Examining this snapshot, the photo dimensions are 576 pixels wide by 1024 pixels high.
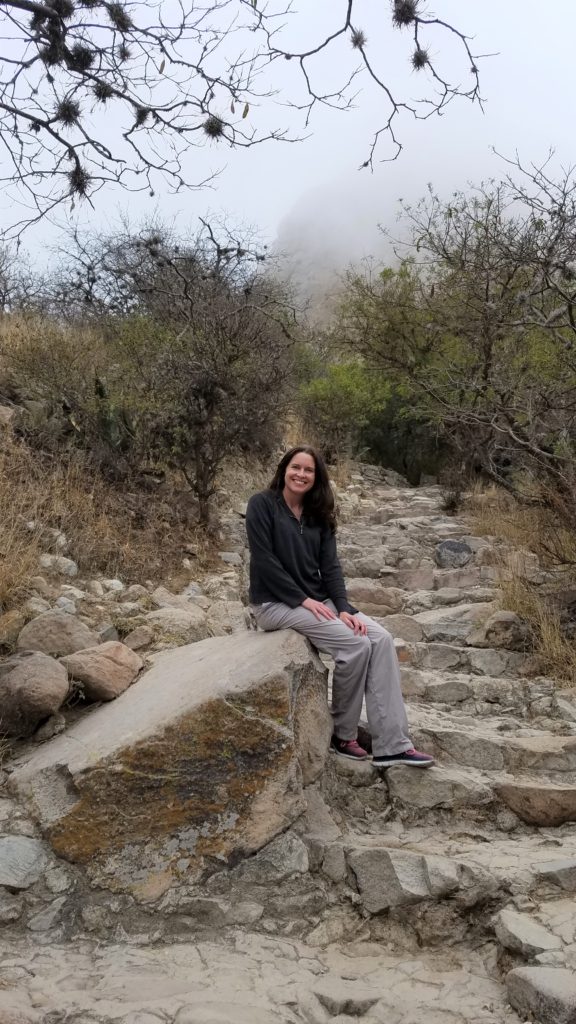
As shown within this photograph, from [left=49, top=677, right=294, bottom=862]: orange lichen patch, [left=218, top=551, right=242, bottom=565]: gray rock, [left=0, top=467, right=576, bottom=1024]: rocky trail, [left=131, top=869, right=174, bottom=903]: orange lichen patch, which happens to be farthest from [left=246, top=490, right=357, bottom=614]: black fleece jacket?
[left=218, top=551, right=242, bottom=565]: gray rock

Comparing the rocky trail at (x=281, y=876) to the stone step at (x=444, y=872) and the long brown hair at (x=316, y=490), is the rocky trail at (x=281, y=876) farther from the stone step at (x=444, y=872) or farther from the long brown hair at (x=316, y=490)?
the long brown hair at (x=316, y=490)

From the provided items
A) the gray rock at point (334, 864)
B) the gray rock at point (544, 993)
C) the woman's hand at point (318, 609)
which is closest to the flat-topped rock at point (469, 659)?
the woman's hand at point (318, 609)

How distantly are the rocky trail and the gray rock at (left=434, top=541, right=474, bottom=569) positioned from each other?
12.2 feet

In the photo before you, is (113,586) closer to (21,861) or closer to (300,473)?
(300,473)

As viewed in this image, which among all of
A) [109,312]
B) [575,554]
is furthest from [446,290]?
[575,554]

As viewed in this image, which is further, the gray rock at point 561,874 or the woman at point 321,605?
the woman at point 321,605

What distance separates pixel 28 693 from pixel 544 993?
7.89ft

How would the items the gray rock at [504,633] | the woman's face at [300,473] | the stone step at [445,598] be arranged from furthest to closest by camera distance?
the stone step at [445,598]
the gray rock at [504,633]
the woman's face at [300,473]

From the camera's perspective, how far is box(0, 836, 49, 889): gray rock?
285 centimetres

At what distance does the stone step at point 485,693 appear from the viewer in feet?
14.5

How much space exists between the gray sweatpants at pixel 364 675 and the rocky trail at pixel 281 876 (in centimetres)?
12

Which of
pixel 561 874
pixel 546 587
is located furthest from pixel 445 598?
pixel 561 874

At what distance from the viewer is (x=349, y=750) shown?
3.57 meters

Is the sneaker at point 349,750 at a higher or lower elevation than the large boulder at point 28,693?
lower
